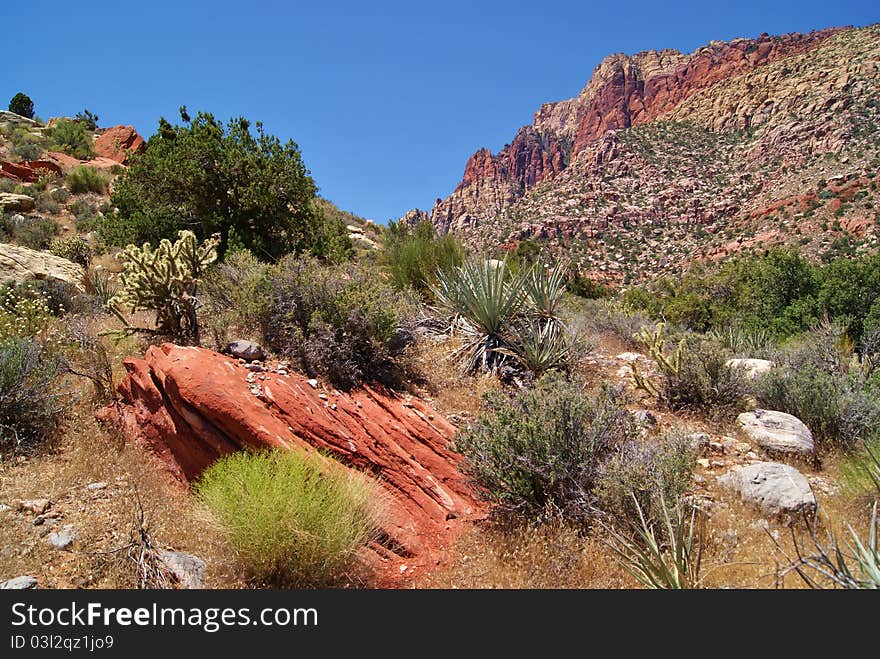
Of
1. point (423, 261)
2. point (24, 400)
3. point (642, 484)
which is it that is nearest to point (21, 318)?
point (24, 400)

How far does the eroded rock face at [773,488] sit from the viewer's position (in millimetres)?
3850

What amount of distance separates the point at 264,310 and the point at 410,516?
3.01 meters

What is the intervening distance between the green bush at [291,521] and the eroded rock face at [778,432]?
4.54 metres

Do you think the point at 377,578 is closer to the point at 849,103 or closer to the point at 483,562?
the point at 483,562

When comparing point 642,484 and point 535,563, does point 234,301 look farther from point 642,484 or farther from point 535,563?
point 642,484

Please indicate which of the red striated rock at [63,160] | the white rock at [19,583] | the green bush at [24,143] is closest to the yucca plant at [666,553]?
the white rock at [19,583]

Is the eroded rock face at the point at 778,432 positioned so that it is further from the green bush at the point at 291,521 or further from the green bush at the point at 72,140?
the green bush at the point at 72,140

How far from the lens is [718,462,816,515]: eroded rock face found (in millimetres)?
3850

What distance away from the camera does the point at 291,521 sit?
3.11m

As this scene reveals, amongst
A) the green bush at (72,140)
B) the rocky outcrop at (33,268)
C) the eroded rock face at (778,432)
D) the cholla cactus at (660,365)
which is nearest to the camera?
the eroded rock face at (778,432)

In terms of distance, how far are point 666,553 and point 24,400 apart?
19.8 feet

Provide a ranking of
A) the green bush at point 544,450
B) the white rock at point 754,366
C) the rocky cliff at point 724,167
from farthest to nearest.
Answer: the rocky cliff at point 724,167, the white rock at point 754,366, the green bush at point 544,450

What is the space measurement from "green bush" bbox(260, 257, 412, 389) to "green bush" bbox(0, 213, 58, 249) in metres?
11.5

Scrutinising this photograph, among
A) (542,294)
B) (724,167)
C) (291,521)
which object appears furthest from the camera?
(724,167)
